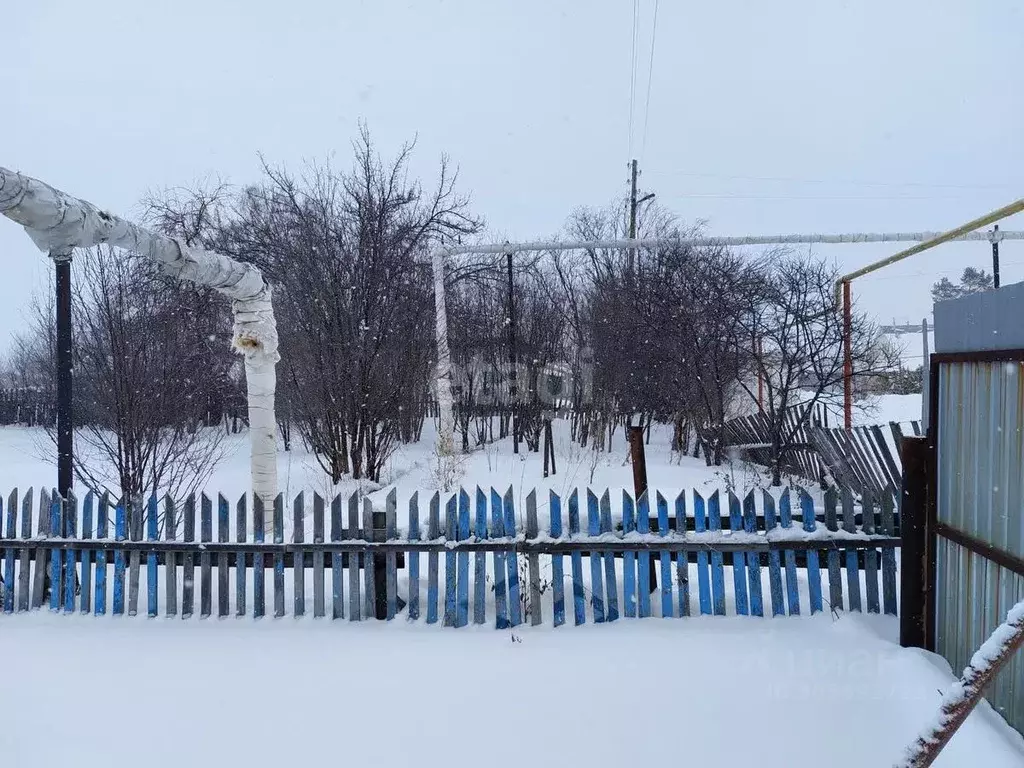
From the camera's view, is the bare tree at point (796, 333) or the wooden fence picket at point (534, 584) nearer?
the wooden fence picket at point (534, 584)


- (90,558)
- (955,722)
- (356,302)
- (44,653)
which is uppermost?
(356,302)

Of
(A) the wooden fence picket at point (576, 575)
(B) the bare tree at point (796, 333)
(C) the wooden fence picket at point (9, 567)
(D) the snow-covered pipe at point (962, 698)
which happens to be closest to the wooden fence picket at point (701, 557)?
(A) the wooden fence picket at point (576, 575)

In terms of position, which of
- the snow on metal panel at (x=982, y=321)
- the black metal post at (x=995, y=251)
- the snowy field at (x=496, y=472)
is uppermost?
the black metal post at (x=995, y=251)

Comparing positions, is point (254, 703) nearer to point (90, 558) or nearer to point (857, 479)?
point (90, 558)

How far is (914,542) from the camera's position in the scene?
370 cm

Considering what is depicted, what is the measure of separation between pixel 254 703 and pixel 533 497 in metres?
2.07

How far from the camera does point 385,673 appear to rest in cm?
371

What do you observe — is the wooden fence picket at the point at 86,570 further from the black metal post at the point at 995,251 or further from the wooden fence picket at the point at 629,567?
the black metal post at the point at 995,251

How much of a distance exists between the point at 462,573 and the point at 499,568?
10.5 inches

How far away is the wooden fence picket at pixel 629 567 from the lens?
434 cm

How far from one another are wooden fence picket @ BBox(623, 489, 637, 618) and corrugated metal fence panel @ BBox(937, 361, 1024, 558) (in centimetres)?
181

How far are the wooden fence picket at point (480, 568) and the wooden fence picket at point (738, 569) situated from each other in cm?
172

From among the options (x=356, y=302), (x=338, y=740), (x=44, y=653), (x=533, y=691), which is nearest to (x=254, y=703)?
(x=338, y=740)

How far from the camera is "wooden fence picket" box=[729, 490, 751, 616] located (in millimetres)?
4285
